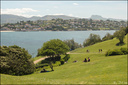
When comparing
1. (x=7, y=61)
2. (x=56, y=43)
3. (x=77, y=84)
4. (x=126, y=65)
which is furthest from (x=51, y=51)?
(x=77, y=84)

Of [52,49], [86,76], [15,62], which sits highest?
[86,76]

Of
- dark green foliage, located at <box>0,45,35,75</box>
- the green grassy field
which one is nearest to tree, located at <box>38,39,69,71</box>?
dark green foliage, located at <box>0,45,35,75</box>

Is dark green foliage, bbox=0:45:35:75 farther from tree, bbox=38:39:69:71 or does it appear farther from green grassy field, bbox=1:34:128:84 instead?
tree, bbox=38:39:69:71

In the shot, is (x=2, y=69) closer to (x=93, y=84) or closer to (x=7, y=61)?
(x=7, y=61)

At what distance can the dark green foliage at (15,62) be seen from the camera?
3055 centimetres

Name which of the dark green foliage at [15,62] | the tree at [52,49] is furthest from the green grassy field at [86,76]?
the tree at [52,49]

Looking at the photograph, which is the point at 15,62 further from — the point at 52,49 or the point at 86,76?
the point at 52,49

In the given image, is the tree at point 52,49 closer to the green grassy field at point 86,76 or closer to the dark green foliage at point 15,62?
the dark green foliage at point 15,62

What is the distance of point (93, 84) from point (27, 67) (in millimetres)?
23151

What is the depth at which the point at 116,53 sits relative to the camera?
38.8 meters

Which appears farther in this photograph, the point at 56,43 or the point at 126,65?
the point at 56,43

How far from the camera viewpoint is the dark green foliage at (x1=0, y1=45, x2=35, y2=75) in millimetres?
30548

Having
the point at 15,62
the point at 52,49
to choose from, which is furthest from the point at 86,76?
the point at 52,49

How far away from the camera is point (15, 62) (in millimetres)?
32062
